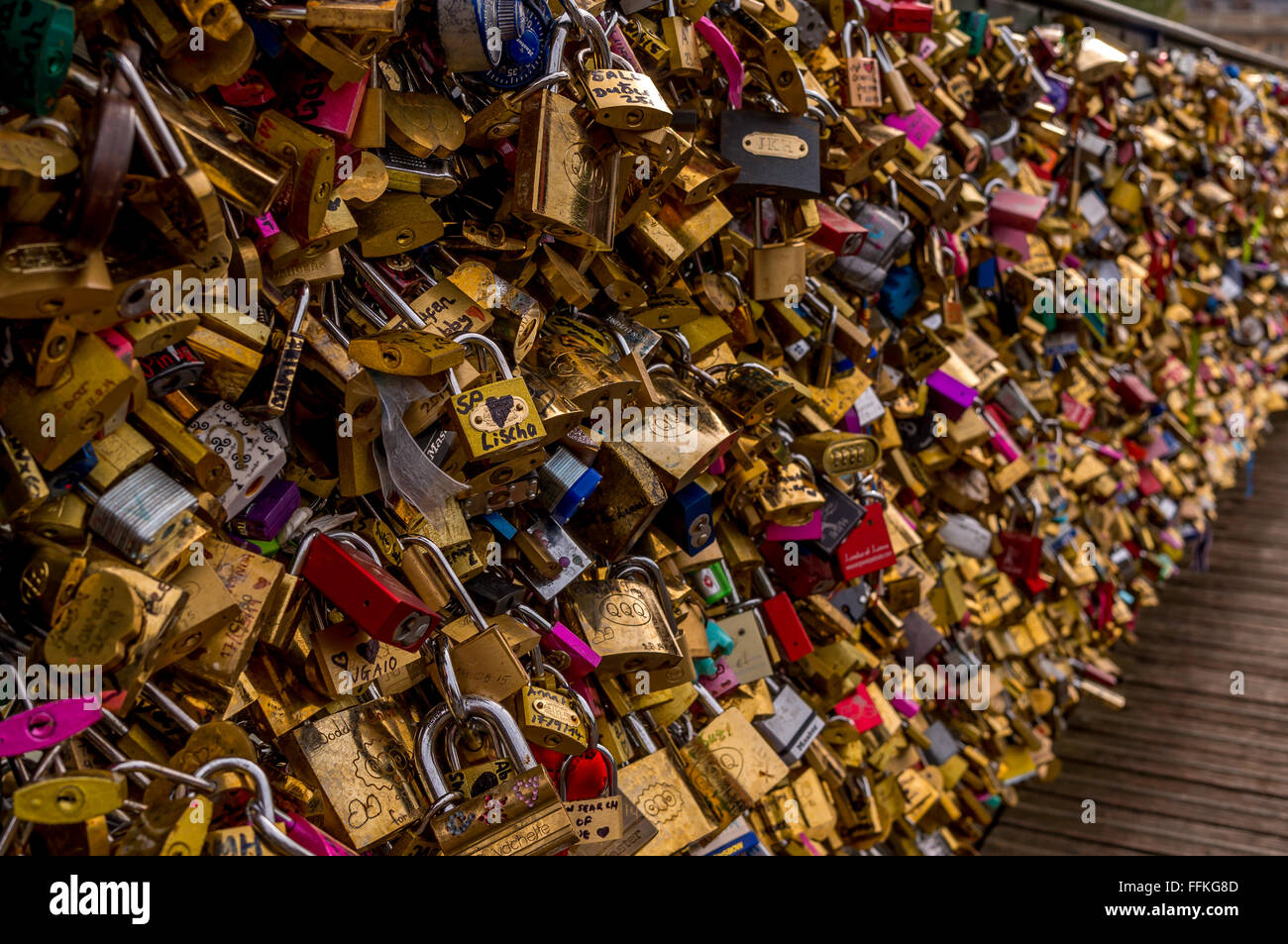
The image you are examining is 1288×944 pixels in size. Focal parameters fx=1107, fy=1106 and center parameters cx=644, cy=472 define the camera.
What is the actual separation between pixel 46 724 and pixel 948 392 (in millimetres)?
2363

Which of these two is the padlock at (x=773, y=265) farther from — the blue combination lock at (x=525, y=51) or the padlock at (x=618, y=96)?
the blue combination lock at (x=525, y=51)

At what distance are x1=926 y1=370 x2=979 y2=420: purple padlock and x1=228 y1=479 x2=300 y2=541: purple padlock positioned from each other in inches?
76.0

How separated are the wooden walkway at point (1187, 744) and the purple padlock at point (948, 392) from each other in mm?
1261

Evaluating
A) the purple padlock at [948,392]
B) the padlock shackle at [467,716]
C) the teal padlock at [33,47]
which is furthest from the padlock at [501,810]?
the purple padlock at [948,392]

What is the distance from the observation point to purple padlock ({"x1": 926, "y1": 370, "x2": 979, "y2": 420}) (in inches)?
116

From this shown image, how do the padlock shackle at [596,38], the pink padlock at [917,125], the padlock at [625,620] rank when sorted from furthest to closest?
the pink padlock at [917,125] → the padlock at [625,620] → the padlock shackle at [596,38]

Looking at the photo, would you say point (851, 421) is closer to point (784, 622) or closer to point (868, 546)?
point (868, 546)

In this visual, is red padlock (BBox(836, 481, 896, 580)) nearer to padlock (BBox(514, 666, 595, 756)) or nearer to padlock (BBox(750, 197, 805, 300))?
padlock (BBox(750, 197, 805, 300))

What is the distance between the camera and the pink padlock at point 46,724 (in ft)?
3.63

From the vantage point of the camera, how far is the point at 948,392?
295 cm

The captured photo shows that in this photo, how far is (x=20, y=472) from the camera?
1.13m

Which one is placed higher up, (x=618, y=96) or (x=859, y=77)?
(x=618, y=96)

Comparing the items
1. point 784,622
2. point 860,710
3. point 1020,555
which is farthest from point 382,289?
point 1020,555

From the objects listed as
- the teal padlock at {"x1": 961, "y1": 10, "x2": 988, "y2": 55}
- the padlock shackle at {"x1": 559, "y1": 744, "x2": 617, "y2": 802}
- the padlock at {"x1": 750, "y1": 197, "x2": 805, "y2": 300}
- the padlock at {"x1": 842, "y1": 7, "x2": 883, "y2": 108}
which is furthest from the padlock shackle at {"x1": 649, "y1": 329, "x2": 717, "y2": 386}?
the teal padlock at {"x1": 961, "y1": 10, "x2": 988, "y2": 55}
